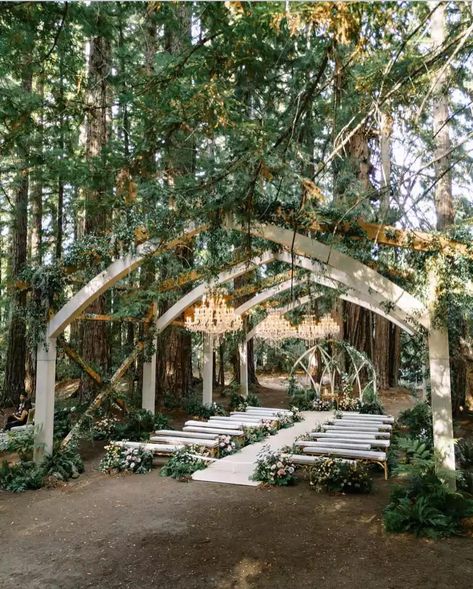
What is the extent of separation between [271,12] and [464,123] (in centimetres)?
1235

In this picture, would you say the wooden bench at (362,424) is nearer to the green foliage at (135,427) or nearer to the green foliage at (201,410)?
the green foliage at (201,410)

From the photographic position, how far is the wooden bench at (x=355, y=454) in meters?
7.64

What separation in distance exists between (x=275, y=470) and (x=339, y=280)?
3.19m

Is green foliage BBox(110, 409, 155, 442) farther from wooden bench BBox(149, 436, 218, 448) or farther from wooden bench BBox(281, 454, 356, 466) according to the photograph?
wooden bench BBox(281, 454, 356, 466)

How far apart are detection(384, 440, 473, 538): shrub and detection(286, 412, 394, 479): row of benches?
1689 millimetres

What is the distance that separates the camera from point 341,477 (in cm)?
707

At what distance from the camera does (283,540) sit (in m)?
5.21

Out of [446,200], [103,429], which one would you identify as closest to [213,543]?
[103,429]

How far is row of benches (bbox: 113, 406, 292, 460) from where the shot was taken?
8633 millimetres

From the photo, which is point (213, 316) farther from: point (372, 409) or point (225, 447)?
point (372, 409)

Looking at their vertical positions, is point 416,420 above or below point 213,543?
above

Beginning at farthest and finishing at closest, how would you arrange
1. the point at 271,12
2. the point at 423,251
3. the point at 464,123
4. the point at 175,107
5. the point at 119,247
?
the point at 464,123 → the point at 119,247 → the point at 423,251 → the point at 175,107 → the point at 271,12

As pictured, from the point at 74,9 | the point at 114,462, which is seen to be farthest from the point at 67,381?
the point at 74,9

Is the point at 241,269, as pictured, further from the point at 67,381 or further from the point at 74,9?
the point at 67,381
